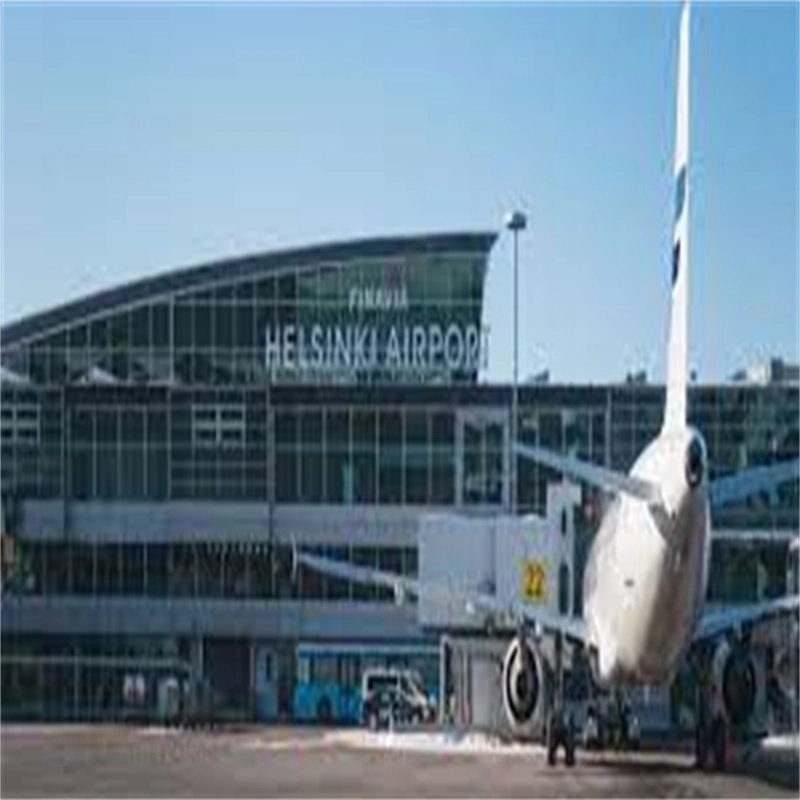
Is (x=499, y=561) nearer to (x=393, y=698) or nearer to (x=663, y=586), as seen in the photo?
(x=663, y=586)

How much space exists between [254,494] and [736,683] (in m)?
40.8

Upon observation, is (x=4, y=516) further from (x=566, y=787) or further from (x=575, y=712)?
(x=566, y=787)

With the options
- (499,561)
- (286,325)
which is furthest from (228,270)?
(499,561)

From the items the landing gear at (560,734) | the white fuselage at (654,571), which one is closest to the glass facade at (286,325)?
the landing gear at (560,734)

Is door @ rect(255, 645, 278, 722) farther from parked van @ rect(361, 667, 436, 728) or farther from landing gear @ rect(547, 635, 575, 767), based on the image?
landing gear @ rect(547, 635, 575, 767)

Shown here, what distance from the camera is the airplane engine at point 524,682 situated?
130ft

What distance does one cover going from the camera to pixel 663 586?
32906 millimetres

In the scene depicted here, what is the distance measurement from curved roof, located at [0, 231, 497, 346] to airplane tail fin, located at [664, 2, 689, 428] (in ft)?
155

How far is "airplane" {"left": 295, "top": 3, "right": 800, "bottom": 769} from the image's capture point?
31906 mm

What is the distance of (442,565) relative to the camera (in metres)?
50.2

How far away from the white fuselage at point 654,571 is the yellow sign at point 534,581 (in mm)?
9103

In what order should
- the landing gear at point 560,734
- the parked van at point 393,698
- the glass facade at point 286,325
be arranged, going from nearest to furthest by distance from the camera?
the landing gear at point 560,734
the parked van at point 393,698
the glass facade at point 286,325

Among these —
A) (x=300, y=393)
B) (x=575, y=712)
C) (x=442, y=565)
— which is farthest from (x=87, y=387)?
(x=575, y=712)

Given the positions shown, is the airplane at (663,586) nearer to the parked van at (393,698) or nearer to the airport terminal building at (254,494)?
the parked van at (393,698)
